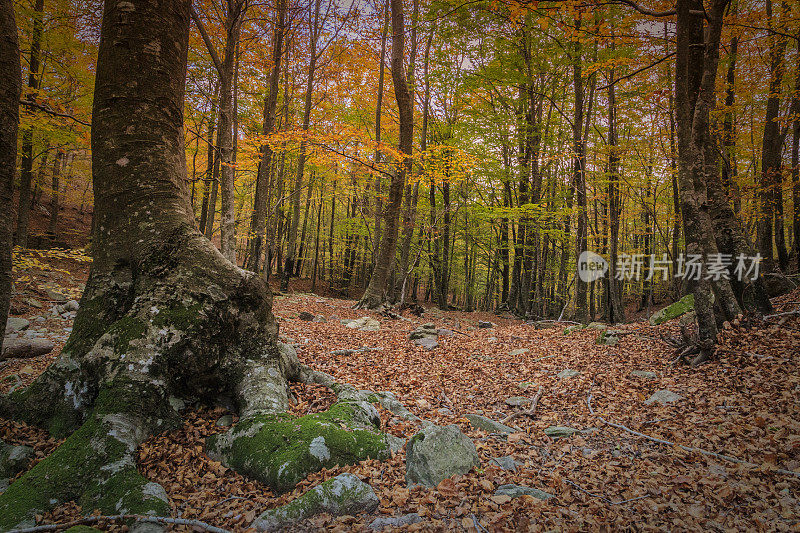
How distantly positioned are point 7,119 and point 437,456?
4674 millimetres

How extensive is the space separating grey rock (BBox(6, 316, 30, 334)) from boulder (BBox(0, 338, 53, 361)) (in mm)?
843

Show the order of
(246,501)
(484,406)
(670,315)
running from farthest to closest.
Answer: (670,315), (484,406), (246,501)

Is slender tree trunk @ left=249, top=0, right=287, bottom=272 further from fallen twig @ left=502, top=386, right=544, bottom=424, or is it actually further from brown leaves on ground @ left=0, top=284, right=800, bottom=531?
fallen twig @ left=502, top=386, right=544, bottom=424

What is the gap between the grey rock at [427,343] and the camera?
7.90m

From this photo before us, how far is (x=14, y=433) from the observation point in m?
2.76

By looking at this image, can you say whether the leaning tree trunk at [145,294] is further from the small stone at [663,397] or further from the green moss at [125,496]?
the small stone at [663,397]

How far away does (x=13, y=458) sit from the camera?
2.55 m

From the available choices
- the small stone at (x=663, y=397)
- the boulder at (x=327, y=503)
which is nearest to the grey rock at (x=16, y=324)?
the boulder at (x=327, y=503)

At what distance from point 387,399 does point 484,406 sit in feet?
5.16

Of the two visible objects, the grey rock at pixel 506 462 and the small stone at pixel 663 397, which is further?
the small stone at pixel 663 397

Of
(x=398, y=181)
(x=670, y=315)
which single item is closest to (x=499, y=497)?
(x=670, y=315)

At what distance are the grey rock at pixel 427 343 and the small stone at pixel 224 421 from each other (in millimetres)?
5040

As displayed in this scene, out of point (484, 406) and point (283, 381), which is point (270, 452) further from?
point (484, 406)

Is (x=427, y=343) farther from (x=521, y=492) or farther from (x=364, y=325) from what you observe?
(x=521, y=492)
